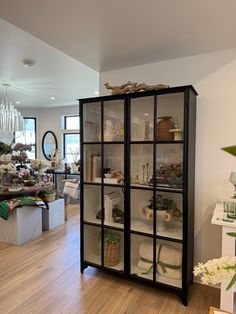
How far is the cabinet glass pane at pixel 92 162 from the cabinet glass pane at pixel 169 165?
27.5 inches

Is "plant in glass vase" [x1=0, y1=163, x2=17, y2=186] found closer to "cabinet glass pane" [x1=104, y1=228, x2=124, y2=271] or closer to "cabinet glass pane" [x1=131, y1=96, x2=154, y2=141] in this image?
"cabinet glass pane" [x1=104, y1=228, x2=124, y2=271]

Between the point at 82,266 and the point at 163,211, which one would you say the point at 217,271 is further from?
the point at 82,266

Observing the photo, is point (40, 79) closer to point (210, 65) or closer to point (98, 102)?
point (98, 102)

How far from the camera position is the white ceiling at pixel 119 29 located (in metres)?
1.58

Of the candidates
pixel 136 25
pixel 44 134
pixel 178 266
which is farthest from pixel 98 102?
pixel 44 134

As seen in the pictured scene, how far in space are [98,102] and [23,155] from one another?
8.34 ft

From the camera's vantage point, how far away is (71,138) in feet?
23.2

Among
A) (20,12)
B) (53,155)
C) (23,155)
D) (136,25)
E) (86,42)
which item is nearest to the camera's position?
(20,12)

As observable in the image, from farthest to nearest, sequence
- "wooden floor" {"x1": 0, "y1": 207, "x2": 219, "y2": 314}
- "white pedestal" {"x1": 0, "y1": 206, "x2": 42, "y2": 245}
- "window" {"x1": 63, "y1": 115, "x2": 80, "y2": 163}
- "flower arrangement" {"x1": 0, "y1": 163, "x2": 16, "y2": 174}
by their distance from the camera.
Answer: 1. "window" {"x1": 63, "y1": 115, "x2": 80, "y2": 163}
2. "flower arrangement" {"x1": 0, "y1": 163, "x2": 16, "y2": 174}
3. "white pedestal" {"x1": 0, "y1": 206, "x2": 42, "y2": 245}
4. "wooden floor" {"x1": 0, "y1": 207, "x2": 219, "y2": 314}

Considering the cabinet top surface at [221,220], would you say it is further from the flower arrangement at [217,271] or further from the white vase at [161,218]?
the flower arrangement at [217,271]

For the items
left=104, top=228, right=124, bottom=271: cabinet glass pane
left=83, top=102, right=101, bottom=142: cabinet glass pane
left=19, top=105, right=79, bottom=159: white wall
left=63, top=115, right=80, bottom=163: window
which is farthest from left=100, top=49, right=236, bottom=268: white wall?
left=19, top=105, right=79, bottom=159: white wall

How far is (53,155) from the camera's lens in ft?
22.1

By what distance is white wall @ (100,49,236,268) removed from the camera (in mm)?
2213

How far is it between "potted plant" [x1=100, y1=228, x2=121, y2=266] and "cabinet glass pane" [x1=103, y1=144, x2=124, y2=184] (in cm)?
58
